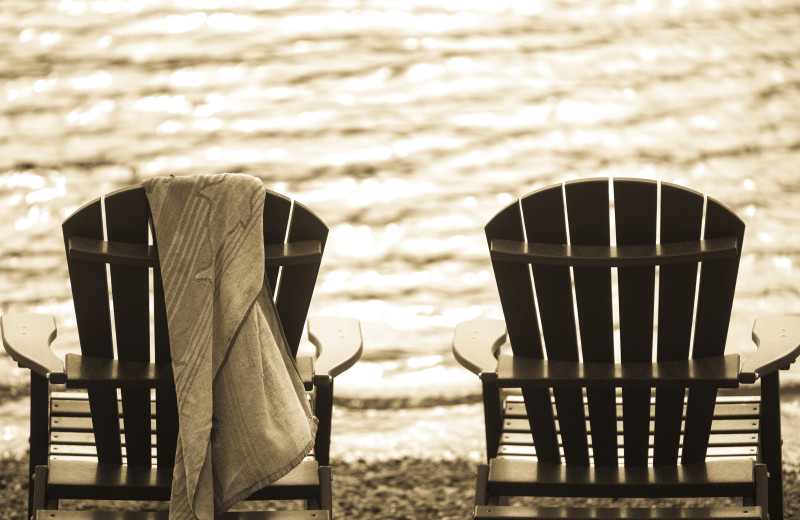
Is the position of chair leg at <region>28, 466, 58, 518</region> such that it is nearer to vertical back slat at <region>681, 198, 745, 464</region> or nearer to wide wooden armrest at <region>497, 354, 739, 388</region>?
wide wooden armrest at <region>497, 354, 739, 388</region>

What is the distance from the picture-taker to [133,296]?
10.0ft

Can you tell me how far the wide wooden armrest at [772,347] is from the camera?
117 inches

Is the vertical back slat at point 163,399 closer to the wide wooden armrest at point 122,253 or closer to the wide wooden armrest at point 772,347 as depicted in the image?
the wide wooden armrest at point 122,253

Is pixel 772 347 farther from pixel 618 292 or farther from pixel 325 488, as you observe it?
pixel 325 488

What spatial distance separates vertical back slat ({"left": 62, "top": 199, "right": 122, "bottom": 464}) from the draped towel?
158 mm

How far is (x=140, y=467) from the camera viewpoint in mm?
3242

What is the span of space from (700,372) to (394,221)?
137 inches

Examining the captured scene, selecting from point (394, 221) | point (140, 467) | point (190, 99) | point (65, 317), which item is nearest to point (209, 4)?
point (190, 99)

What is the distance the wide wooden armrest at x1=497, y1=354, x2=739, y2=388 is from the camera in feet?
9.92

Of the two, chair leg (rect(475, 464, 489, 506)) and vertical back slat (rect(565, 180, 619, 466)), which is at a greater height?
vertical back slat (rect(565, 180, 619, 466))

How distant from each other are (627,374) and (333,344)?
721 mm

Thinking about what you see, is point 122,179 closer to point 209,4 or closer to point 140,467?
point 209,4

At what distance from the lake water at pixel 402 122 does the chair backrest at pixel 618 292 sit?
5.58 ft

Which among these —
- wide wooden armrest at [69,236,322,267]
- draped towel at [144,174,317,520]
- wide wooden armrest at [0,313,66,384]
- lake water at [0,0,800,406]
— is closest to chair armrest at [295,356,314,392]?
draped towel at [144,174,317,520]
